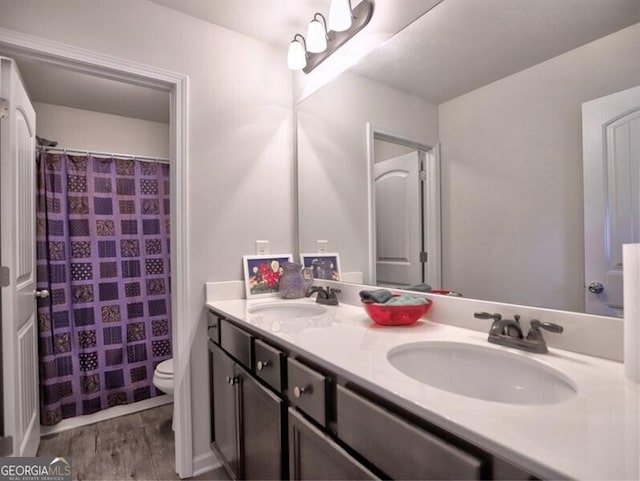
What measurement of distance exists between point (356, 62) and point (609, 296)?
138 centimetres

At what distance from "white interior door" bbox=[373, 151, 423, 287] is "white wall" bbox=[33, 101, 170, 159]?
2250 mm

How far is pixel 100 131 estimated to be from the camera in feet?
8.75

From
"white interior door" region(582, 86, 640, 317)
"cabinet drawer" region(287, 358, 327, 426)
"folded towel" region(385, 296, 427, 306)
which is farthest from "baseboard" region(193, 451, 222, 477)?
"white interior door" region(582, 86, 640, 317)

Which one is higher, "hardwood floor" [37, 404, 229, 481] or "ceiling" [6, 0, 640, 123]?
"ceiling" [6, 0, 640, 123]

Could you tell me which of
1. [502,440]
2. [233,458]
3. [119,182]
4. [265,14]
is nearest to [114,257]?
[119,182]

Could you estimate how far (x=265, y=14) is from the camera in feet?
5.49

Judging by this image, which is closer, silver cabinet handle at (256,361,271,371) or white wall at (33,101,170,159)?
silver cabinet handle at (256,361,271,371)

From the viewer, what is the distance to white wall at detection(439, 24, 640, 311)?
0.88m

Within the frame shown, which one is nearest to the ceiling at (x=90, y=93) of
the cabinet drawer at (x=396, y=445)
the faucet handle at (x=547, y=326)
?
the cabinet drawer at (x=396, y=445)

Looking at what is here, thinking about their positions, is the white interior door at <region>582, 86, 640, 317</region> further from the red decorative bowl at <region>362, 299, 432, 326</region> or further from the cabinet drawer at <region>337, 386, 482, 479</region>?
the cabinet drawer at <region>337, 386, 482, 479</region>

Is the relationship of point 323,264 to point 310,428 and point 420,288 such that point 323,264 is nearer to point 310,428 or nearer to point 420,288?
point 420,288

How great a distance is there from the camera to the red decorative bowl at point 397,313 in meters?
1.11

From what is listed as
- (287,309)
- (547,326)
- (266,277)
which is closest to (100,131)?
(266,277)

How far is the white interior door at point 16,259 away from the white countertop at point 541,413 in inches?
52.6
